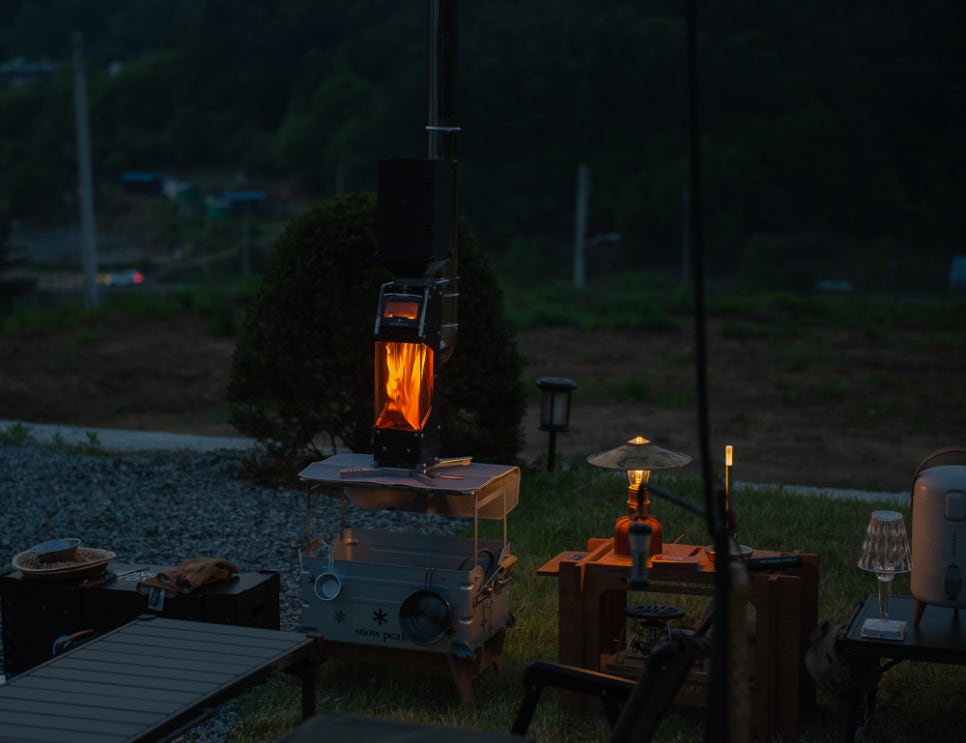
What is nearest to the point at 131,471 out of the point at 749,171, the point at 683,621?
the point at 683,621

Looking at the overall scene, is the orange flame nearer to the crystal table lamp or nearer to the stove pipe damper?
the stove pipe damper

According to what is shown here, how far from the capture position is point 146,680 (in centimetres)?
331

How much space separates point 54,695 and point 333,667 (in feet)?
5.79

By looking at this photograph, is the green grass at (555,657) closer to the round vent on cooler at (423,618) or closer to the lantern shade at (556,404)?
the round vent on cooler at (423,618)

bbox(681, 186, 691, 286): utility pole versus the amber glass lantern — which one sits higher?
bbox(681, 186, 691, 286): utility pole

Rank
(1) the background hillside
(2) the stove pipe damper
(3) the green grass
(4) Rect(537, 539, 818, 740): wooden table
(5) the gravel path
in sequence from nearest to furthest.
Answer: (4) Rect(537, 539, 818, 740): wooden table → (3) the green grass → (2) the stove pipe damper → (5) the gravel path → (1) the background hillside

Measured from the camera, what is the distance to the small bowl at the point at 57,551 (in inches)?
186

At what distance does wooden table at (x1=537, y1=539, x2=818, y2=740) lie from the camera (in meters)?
4.24

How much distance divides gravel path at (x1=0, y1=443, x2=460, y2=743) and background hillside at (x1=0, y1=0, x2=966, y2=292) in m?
36.4

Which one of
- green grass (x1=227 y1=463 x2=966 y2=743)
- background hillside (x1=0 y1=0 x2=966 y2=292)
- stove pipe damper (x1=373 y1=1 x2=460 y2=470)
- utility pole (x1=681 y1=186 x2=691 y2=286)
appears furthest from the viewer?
background hillside (x1=0 y1=0 x2=966 y2=292)

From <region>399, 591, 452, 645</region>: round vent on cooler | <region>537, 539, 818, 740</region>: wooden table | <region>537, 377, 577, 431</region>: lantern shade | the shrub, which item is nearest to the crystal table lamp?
<region>537, 539, 818, 740</region>: wooden table

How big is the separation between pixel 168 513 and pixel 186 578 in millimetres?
2752

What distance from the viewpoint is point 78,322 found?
22109mm

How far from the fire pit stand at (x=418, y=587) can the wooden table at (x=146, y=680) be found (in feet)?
2.24
